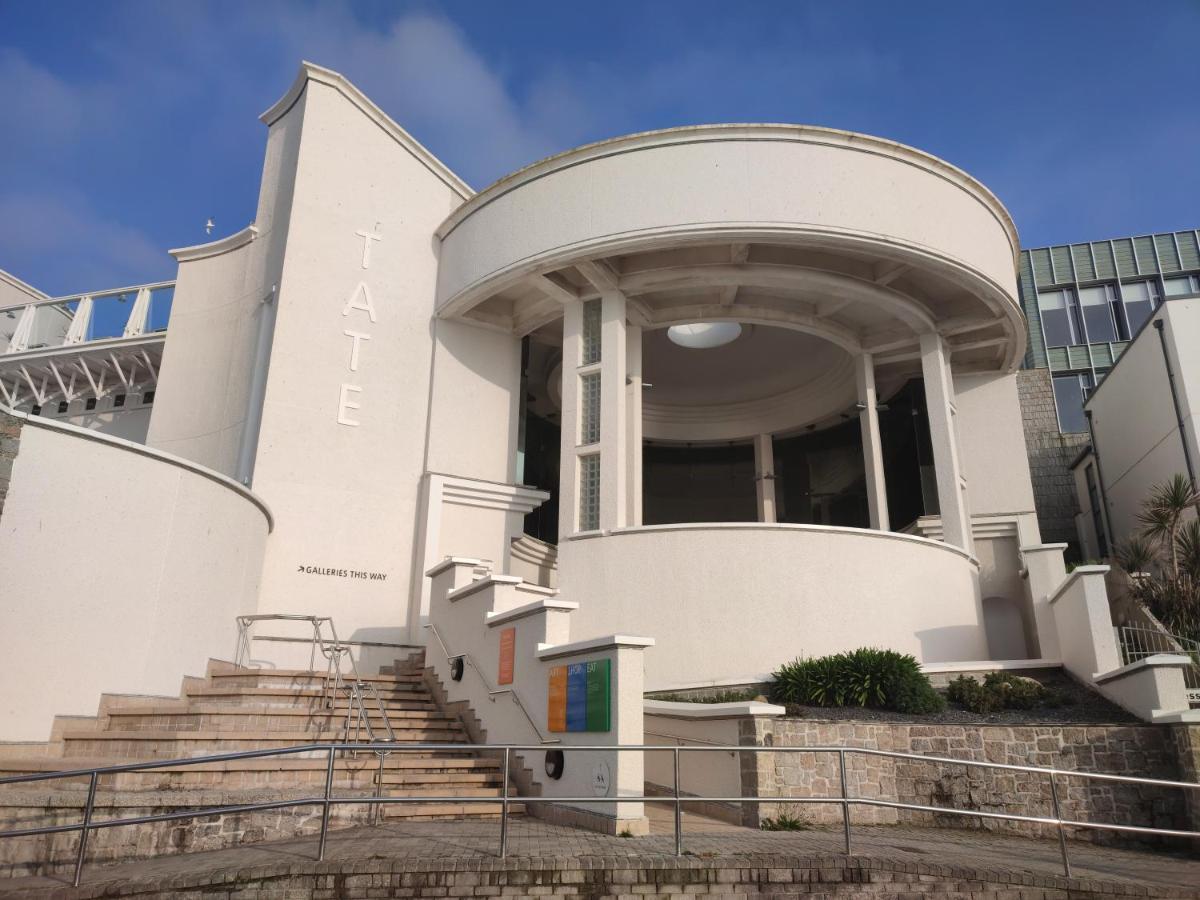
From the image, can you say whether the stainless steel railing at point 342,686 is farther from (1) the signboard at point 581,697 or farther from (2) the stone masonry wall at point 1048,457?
(2) the stone masonry wall at point 1048,457

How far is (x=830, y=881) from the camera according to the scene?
673 cm

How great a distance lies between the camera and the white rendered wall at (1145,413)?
58.2 feet

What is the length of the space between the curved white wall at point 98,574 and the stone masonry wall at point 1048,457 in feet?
70.1

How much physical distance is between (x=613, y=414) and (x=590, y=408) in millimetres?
760

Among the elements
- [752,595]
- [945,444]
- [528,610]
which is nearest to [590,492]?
[752,595]

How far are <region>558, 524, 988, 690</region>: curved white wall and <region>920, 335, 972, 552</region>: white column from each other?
66.6 inches

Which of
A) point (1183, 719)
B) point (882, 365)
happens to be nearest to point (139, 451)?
point (1183, 719)

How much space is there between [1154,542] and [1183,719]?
31.5ft

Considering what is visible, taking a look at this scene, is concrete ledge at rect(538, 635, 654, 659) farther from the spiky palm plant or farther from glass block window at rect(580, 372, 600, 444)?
the spiky palm plant

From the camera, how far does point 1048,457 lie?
2600cm

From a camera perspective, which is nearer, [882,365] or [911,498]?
[882,365]

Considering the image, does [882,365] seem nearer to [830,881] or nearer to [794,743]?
[794,743]

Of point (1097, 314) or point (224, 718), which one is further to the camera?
point (1097, 314)

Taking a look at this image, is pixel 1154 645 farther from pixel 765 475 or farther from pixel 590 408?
pixel 765 475
